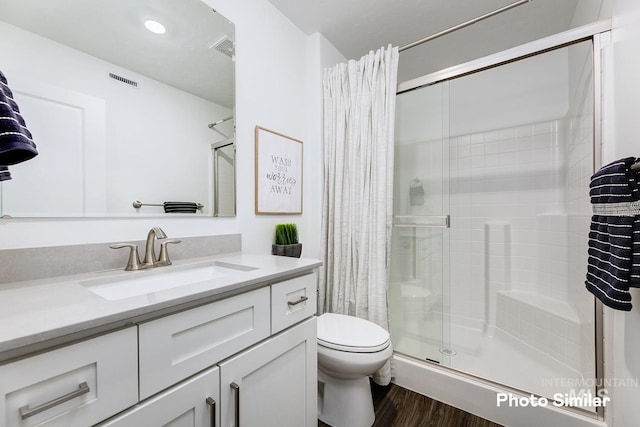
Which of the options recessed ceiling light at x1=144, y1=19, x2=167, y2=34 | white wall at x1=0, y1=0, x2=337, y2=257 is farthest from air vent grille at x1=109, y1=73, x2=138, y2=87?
white wall at x1=0, y1=0, x2=337, y2=257

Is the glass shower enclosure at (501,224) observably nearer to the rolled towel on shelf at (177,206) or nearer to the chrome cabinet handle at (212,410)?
the rolled towel on shelf at (177,206)

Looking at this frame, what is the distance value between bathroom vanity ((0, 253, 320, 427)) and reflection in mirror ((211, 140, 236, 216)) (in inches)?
14.6

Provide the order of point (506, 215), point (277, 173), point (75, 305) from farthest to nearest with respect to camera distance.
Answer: point (506, 215) < point (277, 173) < point (75, 305)

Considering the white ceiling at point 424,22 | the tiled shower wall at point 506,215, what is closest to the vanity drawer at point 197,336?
the white ceiling at point 424,22

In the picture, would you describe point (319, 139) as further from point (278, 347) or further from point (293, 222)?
point (278, 347)

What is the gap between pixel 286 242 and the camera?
5.65ft

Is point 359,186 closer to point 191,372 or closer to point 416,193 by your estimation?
point 416,193

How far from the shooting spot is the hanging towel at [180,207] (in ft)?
4.03

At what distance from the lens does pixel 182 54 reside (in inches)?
51.8

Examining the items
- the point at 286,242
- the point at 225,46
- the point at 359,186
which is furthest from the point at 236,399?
the point at 225,46

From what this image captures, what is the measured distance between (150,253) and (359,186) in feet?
4.07

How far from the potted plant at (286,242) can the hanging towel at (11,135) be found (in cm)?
116

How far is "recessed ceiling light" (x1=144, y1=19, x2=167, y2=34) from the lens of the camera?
3.90 ft

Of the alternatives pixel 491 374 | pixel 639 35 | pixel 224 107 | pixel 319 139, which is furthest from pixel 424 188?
pixel 224 107
